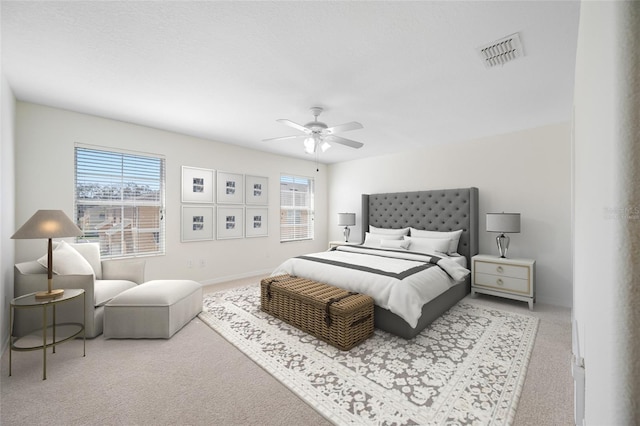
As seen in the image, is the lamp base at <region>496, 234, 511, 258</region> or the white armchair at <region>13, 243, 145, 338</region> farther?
the lamp base at <region>496, 234, 511, 258</region>

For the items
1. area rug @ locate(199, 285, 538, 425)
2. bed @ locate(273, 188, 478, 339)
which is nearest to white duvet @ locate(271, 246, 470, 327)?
bed @ locate(273, 188, 478, 339)

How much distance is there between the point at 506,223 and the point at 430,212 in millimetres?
1195

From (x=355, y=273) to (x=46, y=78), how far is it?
11.7ft

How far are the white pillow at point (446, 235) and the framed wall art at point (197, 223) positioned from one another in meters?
3.49

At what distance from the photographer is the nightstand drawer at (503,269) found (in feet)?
11.0

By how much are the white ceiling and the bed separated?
4.76ft

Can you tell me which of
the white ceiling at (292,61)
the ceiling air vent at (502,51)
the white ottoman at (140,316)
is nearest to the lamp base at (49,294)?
the white ottoman at (140,316)

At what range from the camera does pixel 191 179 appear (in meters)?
4.29

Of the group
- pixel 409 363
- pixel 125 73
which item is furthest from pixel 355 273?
pixel 125 73

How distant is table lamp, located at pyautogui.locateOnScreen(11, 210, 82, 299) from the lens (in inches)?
82.8

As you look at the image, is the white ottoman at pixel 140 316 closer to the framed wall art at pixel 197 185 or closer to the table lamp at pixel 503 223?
the framed wall art at pixel 197 185

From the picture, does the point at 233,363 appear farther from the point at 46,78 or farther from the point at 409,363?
the point at 46,78

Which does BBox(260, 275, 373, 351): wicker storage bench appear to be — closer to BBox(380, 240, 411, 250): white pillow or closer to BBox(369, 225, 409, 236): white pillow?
BBox(380, 240, 411, 250): white pillow

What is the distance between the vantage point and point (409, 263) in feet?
10.6
